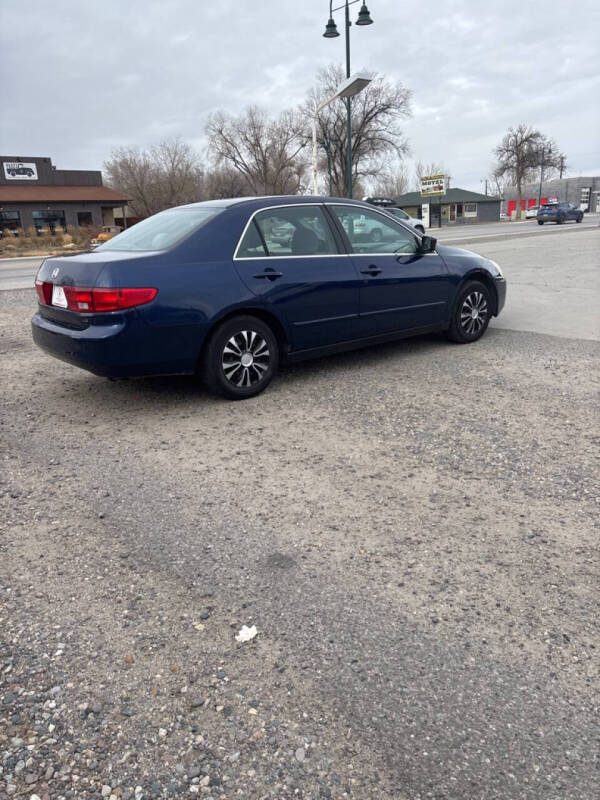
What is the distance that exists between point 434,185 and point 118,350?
69800 millimetres

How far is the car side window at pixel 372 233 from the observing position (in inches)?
233

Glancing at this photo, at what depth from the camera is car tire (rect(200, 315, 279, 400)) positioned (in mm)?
5027

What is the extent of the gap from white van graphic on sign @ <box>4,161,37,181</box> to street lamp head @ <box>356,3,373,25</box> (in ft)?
135

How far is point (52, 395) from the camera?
562 cm

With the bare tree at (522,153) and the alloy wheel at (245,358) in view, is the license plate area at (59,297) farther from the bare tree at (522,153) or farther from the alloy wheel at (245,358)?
the bare tree at (522,153)

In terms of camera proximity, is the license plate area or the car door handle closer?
the license plate area

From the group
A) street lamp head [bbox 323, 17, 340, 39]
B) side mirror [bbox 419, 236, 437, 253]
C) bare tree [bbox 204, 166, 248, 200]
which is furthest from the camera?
bare tree [bbox 204, 166, 248, 200]

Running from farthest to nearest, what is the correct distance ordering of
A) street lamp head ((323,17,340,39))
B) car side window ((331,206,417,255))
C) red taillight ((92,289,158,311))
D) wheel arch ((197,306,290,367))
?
street lamp head ((323,17,340,39)) < car side window ((331,206,417,255)) < wheel arch ((197,306,290,367)) < red taillight ((92,289,158,311))

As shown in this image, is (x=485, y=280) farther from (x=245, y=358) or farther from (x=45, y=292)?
(x=45, y=292)

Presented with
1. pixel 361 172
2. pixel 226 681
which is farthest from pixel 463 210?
pixel 226 681

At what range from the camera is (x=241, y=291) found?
5.03 meters

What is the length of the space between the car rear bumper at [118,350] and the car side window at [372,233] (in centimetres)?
209

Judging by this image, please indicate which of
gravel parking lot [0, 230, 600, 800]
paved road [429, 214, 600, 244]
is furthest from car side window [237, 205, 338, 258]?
paved road [429, 214, 600, 244]

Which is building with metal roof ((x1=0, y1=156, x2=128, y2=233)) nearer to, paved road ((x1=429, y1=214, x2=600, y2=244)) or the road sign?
paved road ((x1=429, y1=214, x2=600, y2=244))
